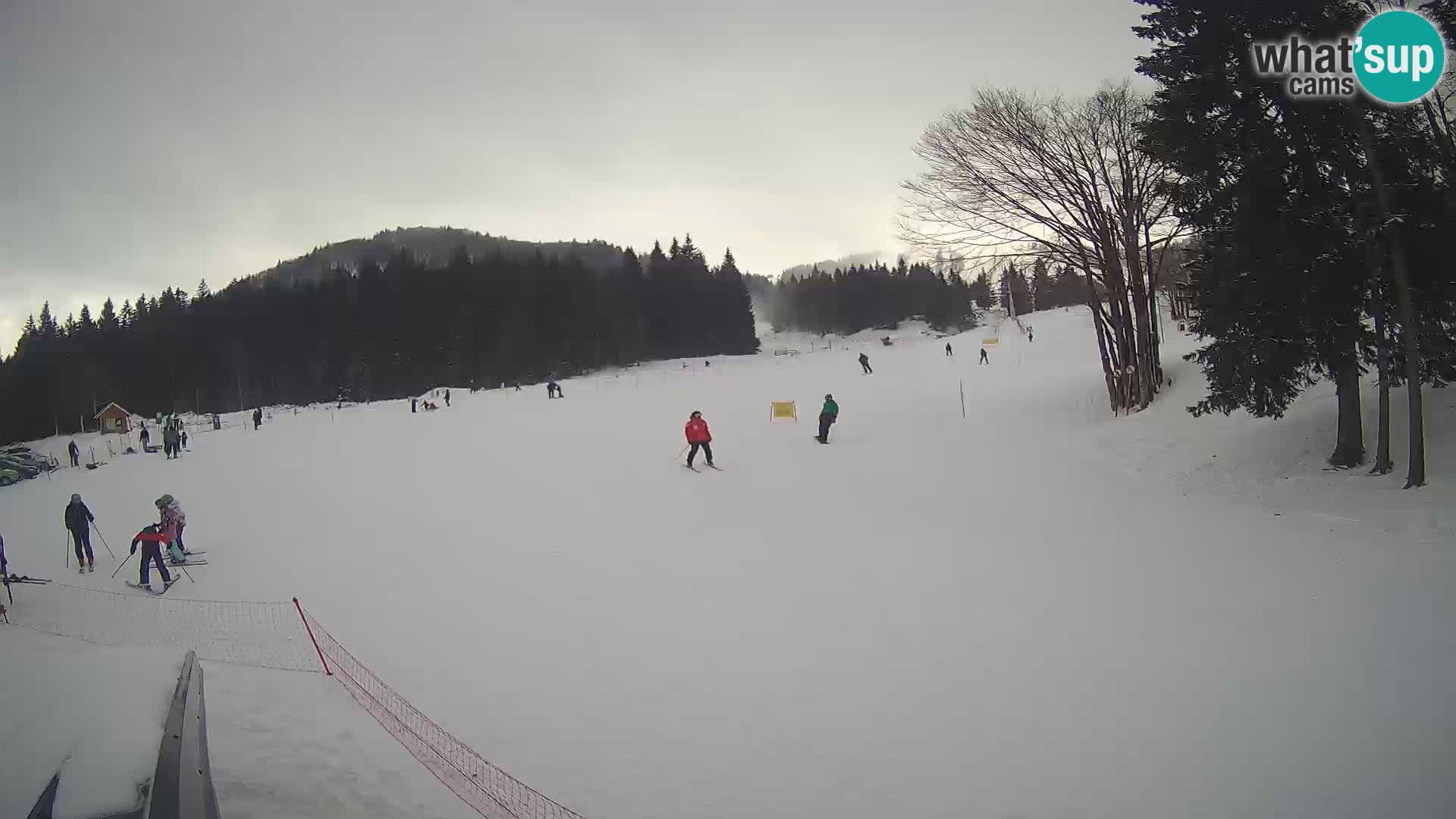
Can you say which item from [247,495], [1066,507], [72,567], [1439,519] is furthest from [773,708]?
[247,495]

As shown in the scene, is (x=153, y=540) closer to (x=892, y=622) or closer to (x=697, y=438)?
(x=697, y=438)

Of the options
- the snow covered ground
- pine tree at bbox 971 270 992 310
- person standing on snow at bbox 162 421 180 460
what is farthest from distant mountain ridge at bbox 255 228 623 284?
the snow covered ground

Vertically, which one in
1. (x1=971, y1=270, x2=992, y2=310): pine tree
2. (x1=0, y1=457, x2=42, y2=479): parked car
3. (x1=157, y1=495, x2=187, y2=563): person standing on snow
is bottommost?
(x1=157, y1=495, x2=187, y2=563): person standing on snow

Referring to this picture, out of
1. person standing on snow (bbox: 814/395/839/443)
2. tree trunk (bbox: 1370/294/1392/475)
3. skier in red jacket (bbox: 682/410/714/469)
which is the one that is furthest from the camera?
person standing on snow (bbox: 814/395/839/443)

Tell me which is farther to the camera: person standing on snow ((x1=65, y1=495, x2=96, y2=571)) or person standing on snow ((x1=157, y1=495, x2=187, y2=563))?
person standing on snow ((x1=65, y1=495, x2=96, y2=571))

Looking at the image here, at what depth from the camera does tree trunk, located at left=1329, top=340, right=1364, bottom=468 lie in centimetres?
984

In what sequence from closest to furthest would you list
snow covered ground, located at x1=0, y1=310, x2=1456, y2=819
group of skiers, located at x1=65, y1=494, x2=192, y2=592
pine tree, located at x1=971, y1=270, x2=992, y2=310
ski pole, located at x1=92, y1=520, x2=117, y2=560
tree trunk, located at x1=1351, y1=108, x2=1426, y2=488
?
snow covered ground, located at x1=0, y1=310, x2=1456, y2=819, tree trunk, located at x1=1351, y1=108, x2=1426, y2=488, group of skiers, located at x1=65, y1=494, x2=192, y2=592, ski pole, located at x1=92, y1=520, x2=117, y2=560, pine tree, located at x1=971, y1=270, x2=992, y2=310

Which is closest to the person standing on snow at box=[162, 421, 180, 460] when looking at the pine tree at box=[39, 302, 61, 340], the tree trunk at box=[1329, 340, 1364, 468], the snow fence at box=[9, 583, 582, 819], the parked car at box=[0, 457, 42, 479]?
the parked car at box=[0, 457, 42, 479]

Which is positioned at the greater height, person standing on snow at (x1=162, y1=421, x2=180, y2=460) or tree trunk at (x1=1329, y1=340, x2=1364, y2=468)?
person standing on snow at (x1=162, y1=421, x2=180, y2=460)

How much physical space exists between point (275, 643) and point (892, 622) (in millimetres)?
7420

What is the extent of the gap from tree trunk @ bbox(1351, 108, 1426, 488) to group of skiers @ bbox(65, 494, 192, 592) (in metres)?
18.7

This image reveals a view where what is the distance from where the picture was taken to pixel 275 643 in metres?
7.43

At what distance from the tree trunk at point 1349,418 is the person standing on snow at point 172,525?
19071 millimetres

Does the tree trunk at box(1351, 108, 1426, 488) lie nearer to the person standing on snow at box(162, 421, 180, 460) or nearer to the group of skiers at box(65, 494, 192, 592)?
the group of skiers at box(65, 494, 192, 592)
